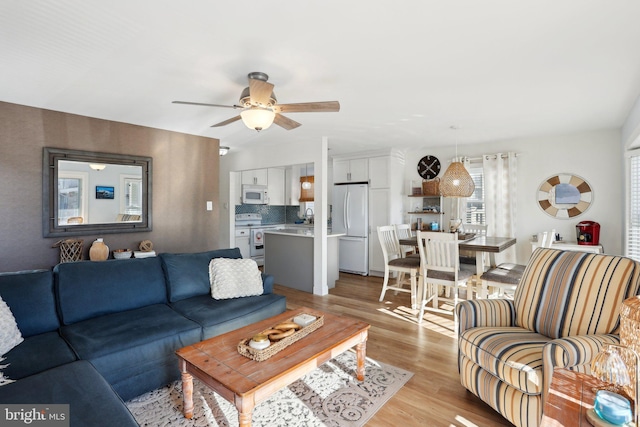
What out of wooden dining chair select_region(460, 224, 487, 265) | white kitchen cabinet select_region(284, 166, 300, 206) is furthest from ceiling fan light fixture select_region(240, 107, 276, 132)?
white kitchen cabinet select_region(284, 166, 300, 206)

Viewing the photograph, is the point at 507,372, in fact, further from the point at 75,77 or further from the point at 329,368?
the point at 75,77

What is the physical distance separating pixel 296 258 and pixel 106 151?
2.89 meters

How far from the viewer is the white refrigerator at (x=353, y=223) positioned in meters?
5.95

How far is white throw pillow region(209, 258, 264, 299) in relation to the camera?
2.95 metres

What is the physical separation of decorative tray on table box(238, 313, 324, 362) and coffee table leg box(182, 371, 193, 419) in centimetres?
34

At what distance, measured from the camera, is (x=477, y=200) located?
5355 mm

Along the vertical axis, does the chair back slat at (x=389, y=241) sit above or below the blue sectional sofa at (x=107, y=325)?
above

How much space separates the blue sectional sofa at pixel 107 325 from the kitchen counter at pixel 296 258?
182 cm

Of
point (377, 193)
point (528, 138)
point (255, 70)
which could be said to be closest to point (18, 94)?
point (255, 70)

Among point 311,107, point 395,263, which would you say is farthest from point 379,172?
point 311,107

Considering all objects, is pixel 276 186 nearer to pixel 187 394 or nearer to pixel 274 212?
pixel 274 212

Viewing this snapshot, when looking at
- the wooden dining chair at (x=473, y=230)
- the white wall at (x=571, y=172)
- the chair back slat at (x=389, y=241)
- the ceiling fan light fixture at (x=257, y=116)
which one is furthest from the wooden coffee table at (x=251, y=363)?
the white wall at (x=571, y=172)

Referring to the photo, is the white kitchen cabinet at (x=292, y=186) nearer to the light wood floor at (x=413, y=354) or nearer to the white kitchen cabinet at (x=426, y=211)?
the white kitchen cabinet at (x=426, y=211)

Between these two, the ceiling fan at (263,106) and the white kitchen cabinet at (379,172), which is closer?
the ceiling fan at (263,106)
